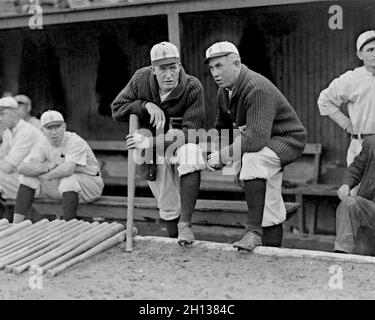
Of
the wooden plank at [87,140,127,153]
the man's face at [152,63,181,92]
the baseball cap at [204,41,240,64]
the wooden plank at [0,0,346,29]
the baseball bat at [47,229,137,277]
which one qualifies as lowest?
the baseball bat at [47,229,137,277]

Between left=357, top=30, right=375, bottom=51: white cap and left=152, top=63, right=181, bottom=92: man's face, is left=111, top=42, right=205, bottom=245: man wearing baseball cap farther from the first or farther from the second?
left=357, top=30, right=375, bottom=51: white cap

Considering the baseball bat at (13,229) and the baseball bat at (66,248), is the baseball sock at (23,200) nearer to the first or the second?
the baseball bat at (13,229)

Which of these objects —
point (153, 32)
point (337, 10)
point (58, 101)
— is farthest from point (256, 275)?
point (58, 101)

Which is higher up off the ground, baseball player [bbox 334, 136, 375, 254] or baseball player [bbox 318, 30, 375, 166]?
baseball player [bbox 318, 30, 375, 166]

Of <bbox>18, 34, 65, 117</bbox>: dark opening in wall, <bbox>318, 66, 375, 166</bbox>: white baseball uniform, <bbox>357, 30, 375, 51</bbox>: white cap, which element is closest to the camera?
<bbox>357, 30, 375, 51</bbox>: white cap

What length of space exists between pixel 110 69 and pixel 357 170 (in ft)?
14.2

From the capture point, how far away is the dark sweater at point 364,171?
454 centimetres

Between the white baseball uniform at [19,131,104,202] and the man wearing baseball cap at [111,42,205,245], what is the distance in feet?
3.90

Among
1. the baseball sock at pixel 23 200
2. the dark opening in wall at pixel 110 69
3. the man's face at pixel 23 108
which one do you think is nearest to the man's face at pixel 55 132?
the baseball sock at pixel 23 200

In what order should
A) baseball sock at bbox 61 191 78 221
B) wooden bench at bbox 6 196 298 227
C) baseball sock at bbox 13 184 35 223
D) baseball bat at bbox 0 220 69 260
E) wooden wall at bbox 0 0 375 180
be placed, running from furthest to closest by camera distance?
wooden wall at bbox 0 0 375 180
baseball sock at bbox 13 184 35 223
baseball sock at bbox 61 191 78 221
wooden bench at bbox 6 196 298 227
baseball bat at bbox 0 220 69 260

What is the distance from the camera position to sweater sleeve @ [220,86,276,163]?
4188 mm

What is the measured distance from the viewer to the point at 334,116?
5.24 metres

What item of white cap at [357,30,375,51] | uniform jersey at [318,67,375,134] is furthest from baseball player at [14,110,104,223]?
white cap at [357,30,375,51]
